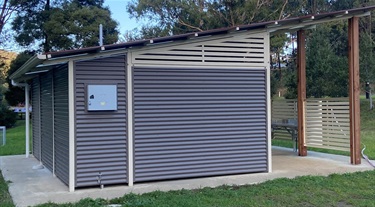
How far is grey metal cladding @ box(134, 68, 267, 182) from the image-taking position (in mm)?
6789

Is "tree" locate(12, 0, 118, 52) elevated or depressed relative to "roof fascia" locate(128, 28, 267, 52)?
elevated

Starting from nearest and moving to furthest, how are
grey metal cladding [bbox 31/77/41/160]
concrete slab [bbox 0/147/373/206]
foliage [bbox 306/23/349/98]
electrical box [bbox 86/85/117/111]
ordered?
1. concrete slab [bbox 0/147/373/206]
2. electrical box [bbox 86/85/117/111]
3. grey metal cladding [bbox 31/77/41/160]
4. foliage [bbox 306/23/349/98]

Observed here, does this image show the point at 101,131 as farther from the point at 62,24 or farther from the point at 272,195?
the point at 62,24

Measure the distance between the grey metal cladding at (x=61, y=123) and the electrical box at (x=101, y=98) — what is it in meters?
0.46

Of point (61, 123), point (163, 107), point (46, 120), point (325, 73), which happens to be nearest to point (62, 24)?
point (325, 73)

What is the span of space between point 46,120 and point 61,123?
178cm

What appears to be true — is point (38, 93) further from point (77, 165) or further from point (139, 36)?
point (139, 36)

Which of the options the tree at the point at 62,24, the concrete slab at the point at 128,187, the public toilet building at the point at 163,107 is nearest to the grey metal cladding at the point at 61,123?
the public toilet building at the point at 163,107

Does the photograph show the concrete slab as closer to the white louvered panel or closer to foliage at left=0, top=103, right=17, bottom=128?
the white louvered panel

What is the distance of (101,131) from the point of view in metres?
6.48

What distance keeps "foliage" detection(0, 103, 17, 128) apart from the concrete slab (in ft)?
60.8

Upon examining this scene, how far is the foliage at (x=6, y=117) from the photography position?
26.8 meters

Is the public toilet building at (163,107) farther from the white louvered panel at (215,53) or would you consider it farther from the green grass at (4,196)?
the green grass at (4,196)

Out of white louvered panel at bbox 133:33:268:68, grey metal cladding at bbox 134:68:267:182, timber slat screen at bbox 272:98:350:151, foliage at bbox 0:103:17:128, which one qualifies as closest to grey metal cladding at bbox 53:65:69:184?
grey metal cladding at bbox 134:68:267:182
